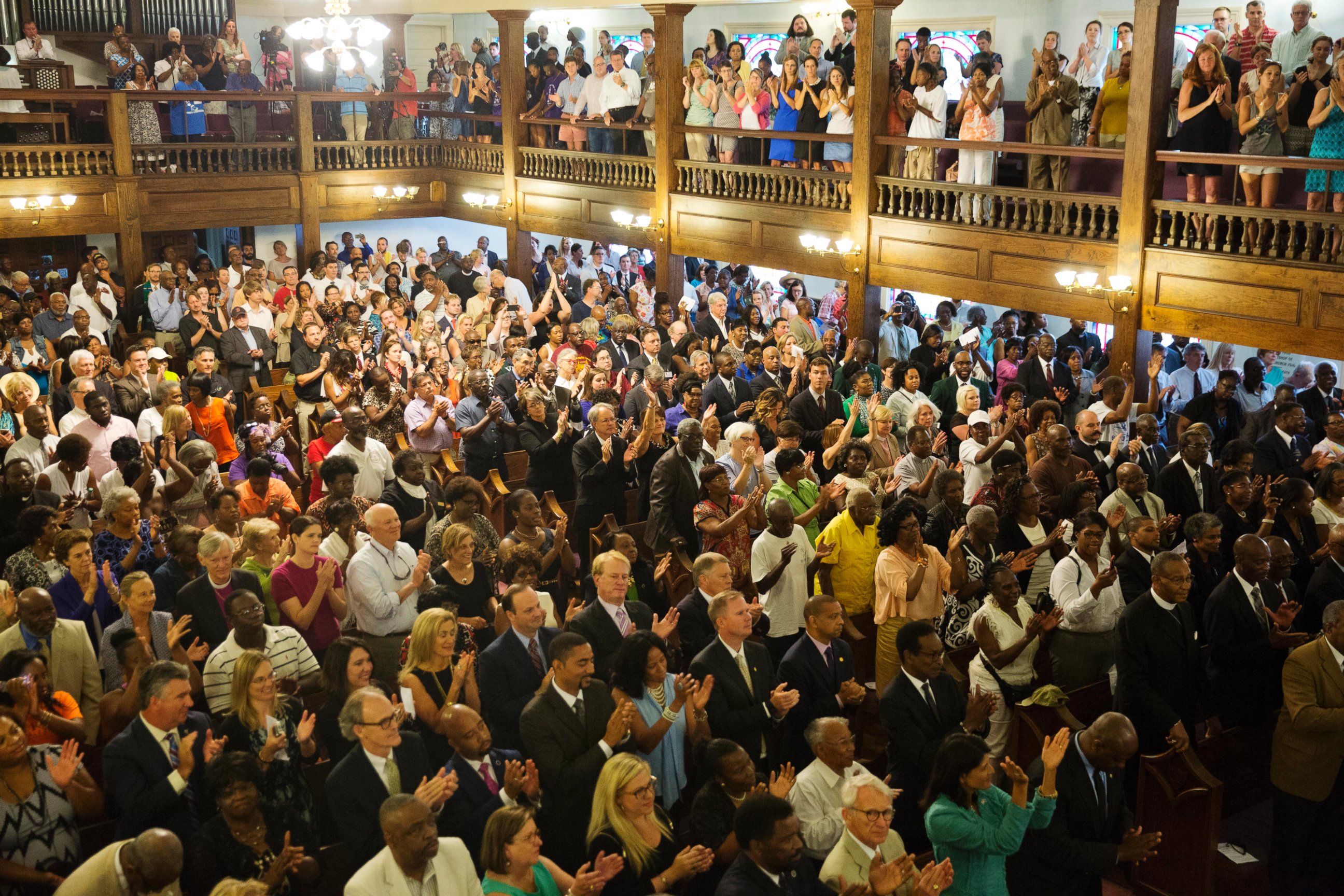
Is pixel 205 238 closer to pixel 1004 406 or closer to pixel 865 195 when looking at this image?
pixel 865 195

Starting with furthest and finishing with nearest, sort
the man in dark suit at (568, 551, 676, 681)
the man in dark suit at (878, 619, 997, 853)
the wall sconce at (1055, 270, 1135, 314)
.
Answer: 1. the wall sconce at (1055, 270, 1135, 314)
2. the man in dark suit at (568, 551, 676, 681)
3. the man in dark suit at (878, 619, 997, 853)

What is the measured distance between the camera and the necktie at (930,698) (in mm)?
5414

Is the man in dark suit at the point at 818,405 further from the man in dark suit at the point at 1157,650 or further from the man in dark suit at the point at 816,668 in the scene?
the man in dark suit at the point at 816,668

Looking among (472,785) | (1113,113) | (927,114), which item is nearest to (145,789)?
(472,785)

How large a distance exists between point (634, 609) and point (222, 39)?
14889 mm

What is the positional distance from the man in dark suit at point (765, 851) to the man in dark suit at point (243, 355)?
29.3ft

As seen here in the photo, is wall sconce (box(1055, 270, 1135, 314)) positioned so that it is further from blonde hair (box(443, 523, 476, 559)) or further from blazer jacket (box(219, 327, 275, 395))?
blazer jacket (box(219, 327, 275, 395))

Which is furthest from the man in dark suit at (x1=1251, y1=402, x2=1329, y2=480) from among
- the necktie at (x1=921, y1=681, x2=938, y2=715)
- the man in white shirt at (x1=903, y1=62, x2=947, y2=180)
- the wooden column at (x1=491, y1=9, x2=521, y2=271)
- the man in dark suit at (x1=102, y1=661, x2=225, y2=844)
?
the wooden column at (x1=491, y1=9, x2=521, y2=271)

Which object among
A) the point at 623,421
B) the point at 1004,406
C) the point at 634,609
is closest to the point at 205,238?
the point at 623,421

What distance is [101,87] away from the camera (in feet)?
53.1

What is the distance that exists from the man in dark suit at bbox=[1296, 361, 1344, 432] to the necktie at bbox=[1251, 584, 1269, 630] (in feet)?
13.4

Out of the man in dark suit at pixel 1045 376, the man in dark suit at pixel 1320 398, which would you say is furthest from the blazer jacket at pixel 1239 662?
the man in dark suit at pixel 1045 376

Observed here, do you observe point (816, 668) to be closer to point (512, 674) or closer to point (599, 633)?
point (599, 633)

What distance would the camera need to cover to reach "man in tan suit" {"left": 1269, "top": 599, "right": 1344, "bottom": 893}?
18.7 ft
